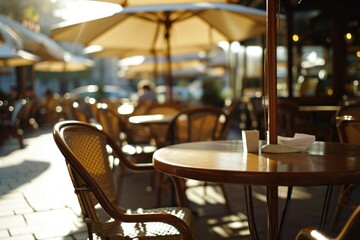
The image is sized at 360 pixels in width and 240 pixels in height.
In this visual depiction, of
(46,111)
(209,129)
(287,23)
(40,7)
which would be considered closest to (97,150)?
(209,129)

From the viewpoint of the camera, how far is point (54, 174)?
5.93 meters

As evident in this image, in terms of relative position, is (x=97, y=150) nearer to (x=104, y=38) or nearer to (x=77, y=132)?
(x=77, y=132)

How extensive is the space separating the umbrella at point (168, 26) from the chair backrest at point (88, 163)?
131 inches

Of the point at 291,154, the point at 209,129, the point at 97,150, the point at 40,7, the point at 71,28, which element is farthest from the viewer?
the point at 40,7

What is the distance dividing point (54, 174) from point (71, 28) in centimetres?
181

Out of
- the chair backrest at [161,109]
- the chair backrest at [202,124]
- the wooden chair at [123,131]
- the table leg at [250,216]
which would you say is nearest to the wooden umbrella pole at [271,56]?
the table leg at [250,216]

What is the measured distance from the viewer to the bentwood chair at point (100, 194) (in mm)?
1800

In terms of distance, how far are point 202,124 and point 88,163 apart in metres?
2.12

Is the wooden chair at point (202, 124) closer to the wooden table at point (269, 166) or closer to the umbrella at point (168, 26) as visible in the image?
the wooden table at point (269, 166)

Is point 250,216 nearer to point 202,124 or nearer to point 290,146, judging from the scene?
point 290,146

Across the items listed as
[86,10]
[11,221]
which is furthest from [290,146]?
[86,10]

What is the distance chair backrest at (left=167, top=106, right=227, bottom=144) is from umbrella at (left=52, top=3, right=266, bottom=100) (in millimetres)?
1782

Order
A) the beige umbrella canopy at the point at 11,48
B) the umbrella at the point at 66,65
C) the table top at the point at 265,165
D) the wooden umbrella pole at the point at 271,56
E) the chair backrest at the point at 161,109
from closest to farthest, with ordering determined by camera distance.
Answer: the table top at the point at 265,165 < the wooden umbrella pole at the point at 271,56 < the chair backrest at the point at 161,109 < the beige umbrella canopy at the point at 11,48 < the umbrella at the point at 66,65

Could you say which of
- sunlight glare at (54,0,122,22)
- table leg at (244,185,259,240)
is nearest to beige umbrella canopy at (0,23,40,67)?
sunlight glare at (54,0,122,22)
